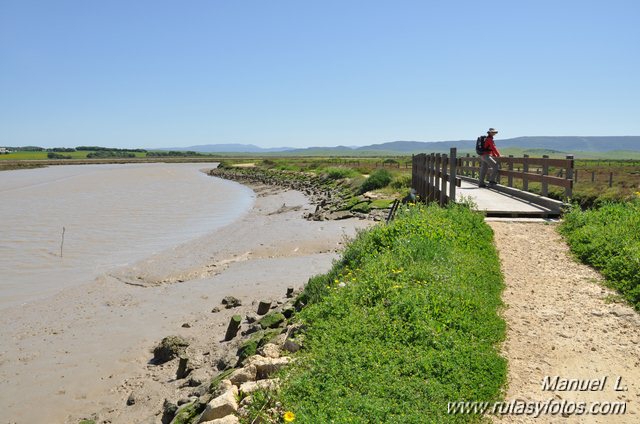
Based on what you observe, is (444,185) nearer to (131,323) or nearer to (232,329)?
(232,329)

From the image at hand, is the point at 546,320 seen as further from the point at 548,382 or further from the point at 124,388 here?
the point at 124,388

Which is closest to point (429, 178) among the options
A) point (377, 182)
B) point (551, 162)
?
point (551, 162)

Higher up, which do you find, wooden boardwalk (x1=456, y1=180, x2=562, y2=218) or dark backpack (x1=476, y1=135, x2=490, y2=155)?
dark backpack (x1=476, y1=135, x2=490, y2=155)

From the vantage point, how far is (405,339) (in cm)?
584

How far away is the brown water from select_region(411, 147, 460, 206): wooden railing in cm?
978

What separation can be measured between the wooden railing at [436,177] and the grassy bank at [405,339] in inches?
141

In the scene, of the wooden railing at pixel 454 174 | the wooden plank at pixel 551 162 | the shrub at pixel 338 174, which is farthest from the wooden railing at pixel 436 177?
the shrub at pixel 338 174

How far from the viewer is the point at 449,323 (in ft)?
20.3

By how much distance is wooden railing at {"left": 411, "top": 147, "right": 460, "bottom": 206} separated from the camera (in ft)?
41.0

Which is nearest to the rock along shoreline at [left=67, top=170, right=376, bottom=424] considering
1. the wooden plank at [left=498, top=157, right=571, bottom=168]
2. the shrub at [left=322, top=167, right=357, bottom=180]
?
the wooden plank at [left=498, top=157, right=571, bottom=168]

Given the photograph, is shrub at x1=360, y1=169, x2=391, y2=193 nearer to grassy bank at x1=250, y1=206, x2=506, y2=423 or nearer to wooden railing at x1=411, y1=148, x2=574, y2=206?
wooden railing at x1=411, y1=148, x2=574, y2=206

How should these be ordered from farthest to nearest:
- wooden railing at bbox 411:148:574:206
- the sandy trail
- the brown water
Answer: the brown water, wooden railing at bbox 411:148:574:206, the sandy trail

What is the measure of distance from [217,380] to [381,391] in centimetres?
315

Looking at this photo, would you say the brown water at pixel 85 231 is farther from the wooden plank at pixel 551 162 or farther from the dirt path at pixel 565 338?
the wooden plank at pixel 551 162
